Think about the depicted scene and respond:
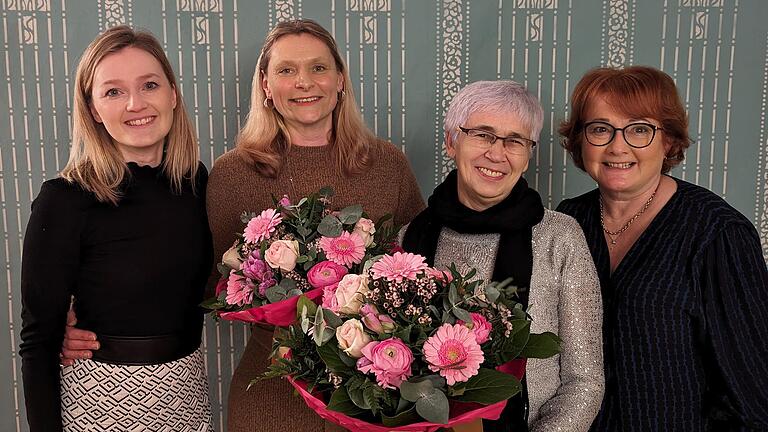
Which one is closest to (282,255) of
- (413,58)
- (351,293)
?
(351,293)

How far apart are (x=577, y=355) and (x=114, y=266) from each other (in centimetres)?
124

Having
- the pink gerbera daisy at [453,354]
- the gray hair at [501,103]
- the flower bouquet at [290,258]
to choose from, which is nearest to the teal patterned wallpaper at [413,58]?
the gray hair at [501,103]

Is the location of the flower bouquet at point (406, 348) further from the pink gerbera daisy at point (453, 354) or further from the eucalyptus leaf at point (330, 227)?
the eucalyptus leaf at point (330, 227)

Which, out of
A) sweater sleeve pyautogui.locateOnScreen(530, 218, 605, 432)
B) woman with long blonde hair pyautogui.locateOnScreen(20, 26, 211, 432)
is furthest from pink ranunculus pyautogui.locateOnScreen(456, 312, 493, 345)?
woman with long blonde hair pyautogui.locateOnScreen(20, 26, 211, 432)

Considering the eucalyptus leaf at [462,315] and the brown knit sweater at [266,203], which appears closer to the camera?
the eucalyptus leaf at [462,315]

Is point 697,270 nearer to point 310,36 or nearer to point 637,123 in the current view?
point 637,123

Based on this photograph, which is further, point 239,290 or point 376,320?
point 239,290

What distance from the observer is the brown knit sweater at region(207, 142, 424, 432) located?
2.01 metres

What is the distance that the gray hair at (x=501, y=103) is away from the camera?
173 centimetres

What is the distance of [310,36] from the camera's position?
2.04 metres

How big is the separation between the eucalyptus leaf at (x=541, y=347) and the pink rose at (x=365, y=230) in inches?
18.2

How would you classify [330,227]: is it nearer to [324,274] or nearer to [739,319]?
[324,274]

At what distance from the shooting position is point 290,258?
5.05 feet

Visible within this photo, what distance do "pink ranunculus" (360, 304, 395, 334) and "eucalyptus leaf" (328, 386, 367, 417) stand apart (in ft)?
0.41
